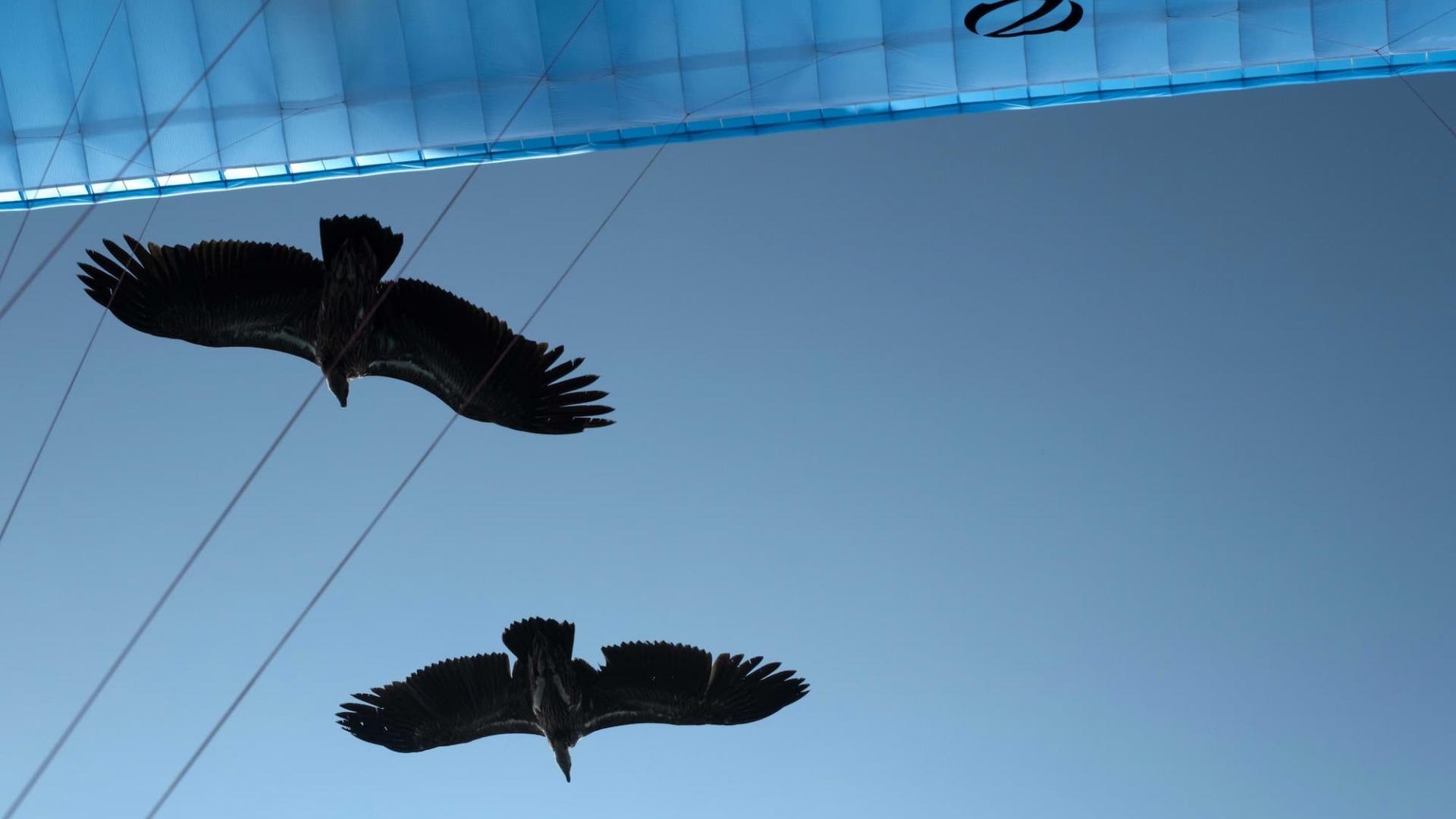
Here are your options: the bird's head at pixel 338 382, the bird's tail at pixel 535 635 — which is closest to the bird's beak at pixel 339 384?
the bird's head at pixel 338 382

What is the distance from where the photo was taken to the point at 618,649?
1230 cm

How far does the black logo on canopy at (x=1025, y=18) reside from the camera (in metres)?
10.6

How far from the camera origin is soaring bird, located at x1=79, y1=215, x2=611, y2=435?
10.6 m

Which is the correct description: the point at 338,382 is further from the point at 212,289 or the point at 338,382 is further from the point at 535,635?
the point at 535,635

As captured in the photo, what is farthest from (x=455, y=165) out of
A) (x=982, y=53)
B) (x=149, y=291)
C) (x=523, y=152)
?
(x=982, y=53)

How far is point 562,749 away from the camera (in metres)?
12.6

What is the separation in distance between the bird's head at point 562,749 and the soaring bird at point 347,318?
2678mm

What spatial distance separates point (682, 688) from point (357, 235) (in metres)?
4.38

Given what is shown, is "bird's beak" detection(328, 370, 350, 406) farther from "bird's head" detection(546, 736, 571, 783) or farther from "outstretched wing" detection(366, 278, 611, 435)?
"bird's head" detection(546, 736, 571, 783)

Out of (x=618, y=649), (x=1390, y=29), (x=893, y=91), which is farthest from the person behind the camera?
(x=618, y=649)

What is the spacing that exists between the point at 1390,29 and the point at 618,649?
23.3 ft

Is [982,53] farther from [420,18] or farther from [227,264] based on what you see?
[227,264]

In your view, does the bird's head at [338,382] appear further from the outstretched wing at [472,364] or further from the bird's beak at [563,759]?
the bird's beak at [563,759]

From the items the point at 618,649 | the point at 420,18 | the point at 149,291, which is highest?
the point at 420,18
